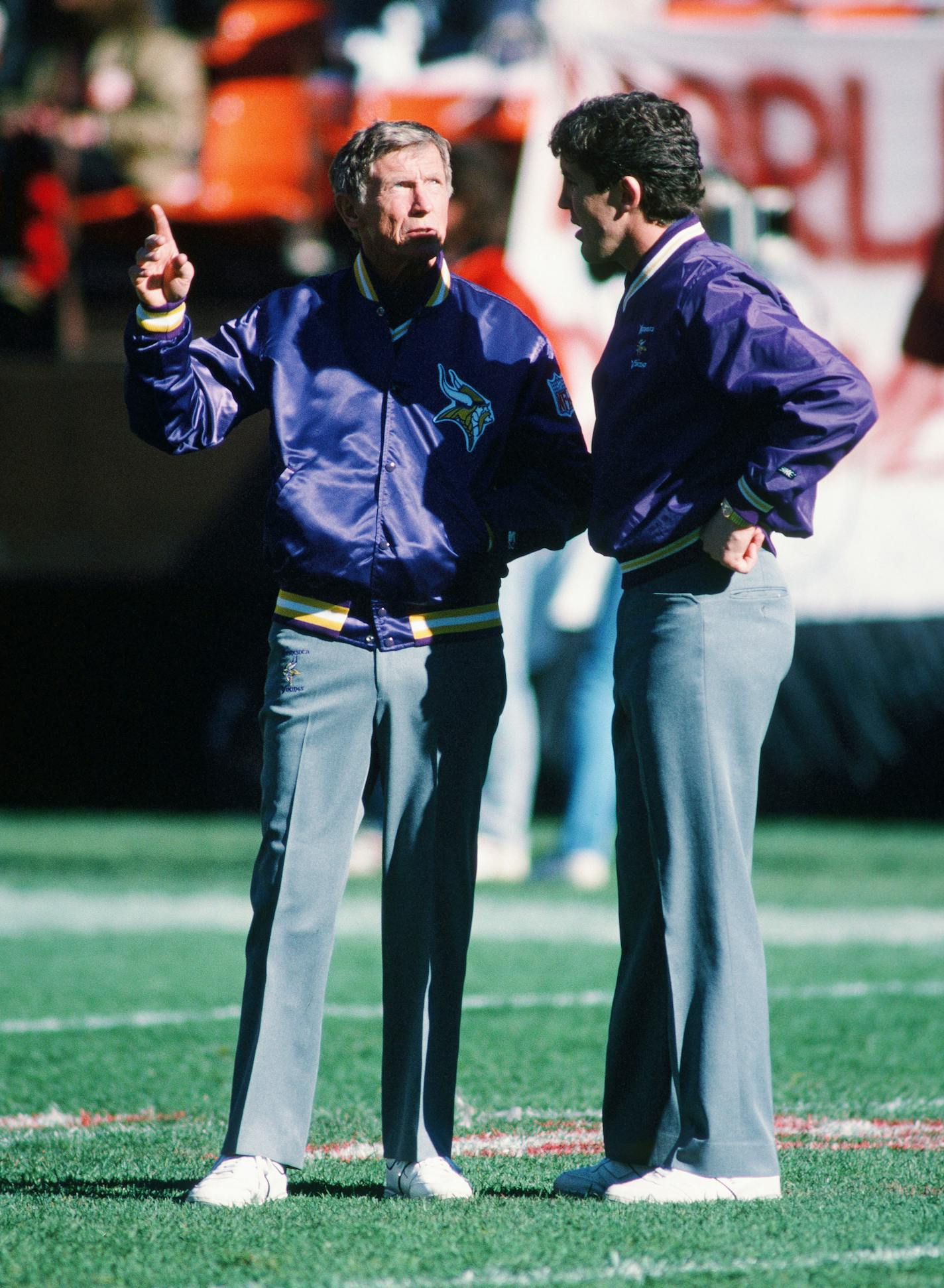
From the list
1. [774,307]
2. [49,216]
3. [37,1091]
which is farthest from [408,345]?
[49,216]

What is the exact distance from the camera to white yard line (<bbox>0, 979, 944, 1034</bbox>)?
519cm

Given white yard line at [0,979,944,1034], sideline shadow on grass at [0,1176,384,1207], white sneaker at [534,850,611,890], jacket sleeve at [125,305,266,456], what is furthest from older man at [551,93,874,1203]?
white sneaker at [534,850,611,890]

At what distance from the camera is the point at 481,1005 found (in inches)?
214

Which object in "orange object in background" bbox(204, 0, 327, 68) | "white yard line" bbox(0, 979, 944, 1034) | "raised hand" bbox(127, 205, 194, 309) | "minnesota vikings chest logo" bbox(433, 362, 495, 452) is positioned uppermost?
"orange object in background" bbox(204, 0, 327, 68)

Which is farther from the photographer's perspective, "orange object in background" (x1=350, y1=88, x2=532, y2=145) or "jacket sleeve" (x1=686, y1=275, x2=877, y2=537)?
"orange object in background" (x1=350, y1=88, x2=532, y2=145)

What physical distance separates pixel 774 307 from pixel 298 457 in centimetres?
85

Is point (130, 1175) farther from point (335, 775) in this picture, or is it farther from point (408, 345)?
point (408, 345)

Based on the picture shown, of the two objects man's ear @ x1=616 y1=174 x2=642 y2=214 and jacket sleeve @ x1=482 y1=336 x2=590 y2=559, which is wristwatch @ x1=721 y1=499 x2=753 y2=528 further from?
man's ear @ x1=616 y1=174 x2=642 y2=214

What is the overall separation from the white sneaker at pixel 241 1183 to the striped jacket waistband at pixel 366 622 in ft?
2.92

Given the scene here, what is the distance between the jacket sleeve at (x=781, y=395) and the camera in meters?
3.10

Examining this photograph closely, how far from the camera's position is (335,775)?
3.26 m

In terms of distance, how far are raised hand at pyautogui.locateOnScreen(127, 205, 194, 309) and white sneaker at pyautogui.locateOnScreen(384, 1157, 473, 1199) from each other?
1524mm

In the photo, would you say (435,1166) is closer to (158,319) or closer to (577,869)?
(158,319)

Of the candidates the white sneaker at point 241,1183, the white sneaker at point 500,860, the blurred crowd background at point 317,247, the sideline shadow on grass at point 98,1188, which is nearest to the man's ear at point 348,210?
the white sneaker at point 241,1183
